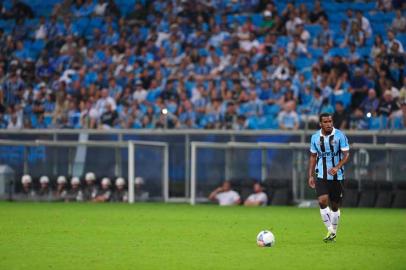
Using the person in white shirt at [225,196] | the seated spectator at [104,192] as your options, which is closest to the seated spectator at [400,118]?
the person in white shirt at [225,196]

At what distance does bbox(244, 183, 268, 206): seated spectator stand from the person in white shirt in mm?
498

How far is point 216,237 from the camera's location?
14703 mm

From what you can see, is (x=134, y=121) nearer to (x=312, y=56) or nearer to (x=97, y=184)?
(x=97, y=184)

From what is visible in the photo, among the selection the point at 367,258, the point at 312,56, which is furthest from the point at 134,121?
A: the point at 367,258

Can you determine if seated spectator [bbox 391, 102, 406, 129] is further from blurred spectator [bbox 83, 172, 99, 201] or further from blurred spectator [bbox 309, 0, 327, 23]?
blurred spectator [bbox 83, 172, 99, 201]

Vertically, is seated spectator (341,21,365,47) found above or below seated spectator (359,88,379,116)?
above

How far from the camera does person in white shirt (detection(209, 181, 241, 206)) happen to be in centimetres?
2750

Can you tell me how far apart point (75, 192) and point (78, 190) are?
0.38 ft

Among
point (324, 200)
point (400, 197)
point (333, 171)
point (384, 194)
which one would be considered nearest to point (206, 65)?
point (384, 194)

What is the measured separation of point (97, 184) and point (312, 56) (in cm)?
779

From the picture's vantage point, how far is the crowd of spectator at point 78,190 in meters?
28.4

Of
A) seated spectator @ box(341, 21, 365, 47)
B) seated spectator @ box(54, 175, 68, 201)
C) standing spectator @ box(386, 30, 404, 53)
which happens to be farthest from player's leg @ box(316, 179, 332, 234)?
seated spectator @ box(54, 175, 68, 201)

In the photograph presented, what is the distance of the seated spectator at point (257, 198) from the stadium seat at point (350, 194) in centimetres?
228

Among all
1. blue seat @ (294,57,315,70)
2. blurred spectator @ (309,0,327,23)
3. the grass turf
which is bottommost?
the grass turf
